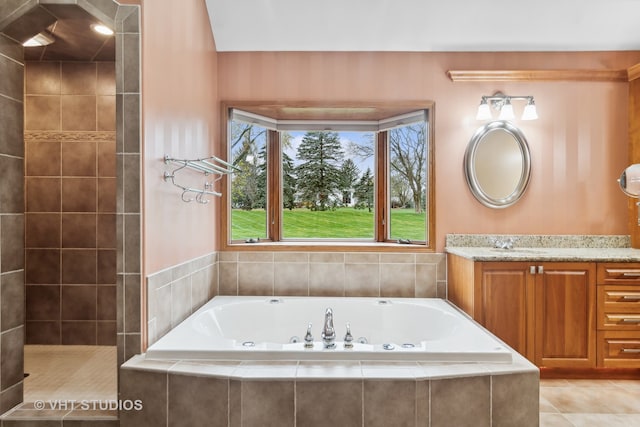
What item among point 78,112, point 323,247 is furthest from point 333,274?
point 78,112

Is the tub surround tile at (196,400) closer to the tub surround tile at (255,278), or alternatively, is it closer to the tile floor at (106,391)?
the tile floor at (106,391)

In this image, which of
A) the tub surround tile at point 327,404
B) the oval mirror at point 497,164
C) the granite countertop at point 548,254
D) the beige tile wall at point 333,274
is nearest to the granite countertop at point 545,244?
the granite countertop at point 548,254

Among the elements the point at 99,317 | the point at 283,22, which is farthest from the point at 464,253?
the point at 99,317

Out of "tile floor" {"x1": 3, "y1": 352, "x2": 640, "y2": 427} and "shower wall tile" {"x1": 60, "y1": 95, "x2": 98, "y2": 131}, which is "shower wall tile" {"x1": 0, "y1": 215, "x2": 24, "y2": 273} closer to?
"tile floor" {"x1": 3, "y1": 352, "x2": 640, "y2": 427}

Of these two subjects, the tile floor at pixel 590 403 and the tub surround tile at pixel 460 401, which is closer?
the tub surround tile at pixel 460 401

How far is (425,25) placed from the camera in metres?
2.93

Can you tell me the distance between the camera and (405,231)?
3375 mm

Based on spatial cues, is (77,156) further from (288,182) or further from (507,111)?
(507,111)

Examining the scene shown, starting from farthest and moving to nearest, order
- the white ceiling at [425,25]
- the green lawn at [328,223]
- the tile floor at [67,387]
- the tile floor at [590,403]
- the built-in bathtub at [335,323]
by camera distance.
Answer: the green lawn at [328,223], the white ceiling at [425,25], the tile floor at [590,403], the built-in bathtub at [335,323], the tile floor at [67,387]

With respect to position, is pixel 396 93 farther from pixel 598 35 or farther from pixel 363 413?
pixel 363 413

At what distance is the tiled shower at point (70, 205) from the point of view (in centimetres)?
291

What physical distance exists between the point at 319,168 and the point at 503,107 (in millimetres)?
1555

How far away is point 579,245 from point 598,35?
62.6 inches

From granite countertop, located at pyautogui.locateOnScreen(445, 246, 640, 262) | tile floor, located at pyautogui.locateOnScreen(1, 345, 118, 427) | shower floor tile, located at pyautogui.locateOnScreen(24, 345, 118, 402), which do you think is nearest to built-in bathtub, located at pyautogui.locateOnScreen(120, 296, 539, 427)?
tile floor, located at pyautogui.locateOnScreen(1, 345, 118, 427)
